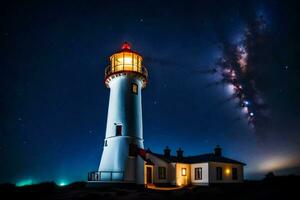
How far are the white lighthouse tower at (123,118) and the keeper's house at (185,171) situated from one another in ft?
4.54

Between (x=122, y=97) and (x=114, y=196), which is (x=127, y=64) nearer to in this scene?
(x=122, y=97)

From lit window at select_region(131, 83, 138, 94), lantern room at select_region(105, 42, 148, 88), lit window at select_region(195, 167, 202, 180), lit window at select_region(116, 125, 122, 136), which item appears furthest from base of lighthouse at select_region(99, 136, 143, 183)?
lantern room at select_region(105, 42, 148, 88)

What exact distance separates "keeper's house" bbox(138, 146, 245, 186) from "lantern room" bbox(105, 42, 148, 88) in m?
8.05

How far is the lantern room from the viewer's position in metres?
26.4

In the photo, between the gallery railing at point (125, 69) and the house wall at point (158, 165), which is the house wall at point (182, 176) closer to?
the house wall at point (158, 165)

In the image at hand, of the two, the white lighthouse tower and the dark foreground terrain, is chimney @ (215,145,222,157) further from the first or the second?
the white lighthouse tower

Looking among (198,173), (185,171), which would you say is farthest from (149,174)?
(198,173)

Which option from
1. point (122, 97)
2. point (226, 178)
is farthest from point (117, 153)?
point (226, 178)

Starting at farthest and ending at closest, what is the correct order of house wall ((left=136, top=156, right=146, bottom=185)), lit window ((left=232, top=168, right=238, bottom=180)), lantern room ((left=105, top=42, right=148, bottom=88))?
lit window ((left=232, top=168, right=238, bottom=180)), lantern room ((left=105, top=42, right=148, bottom=88)), house wall ((left=136, top=156, right=146, bottom=185))

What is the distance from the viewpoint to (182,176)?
84.1 feet

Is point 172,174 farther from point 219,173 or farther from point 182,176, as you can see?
point 219,173

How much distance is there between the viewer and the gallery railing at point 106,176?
904 inches

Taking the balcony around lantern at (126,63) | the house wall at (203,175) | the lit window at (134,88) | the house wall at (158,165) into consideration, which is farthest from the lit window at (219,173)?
the balcony around lantern at (126,63)

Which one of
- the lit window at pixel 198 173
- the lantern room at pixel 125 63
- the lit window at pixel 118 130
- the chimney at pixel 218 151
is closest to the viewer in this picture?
the lit window at pixel 118 130
